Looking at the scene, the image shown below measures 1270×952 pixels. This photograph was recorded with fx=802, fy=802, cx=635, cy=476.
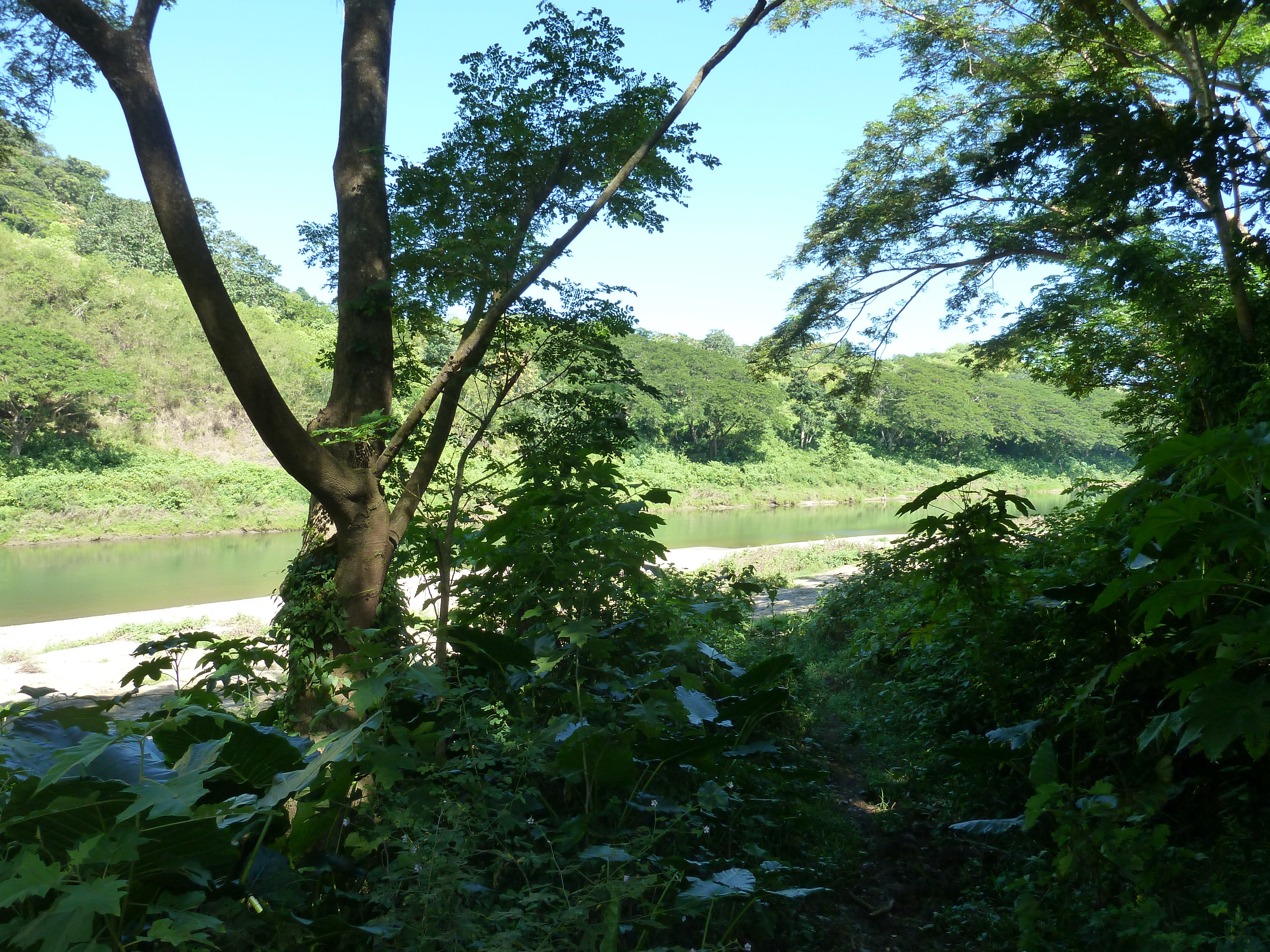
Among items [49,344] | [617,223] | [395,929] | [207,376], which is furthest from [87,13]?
[207,376]

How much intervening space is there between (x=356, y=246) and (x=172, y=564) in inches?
610

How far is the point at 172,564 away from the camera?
16797 millimetres

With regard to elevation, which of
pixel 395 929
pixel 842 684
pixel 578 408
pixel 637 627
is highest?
pixel 578 408

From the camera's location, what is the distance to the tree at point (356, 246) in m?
3.18

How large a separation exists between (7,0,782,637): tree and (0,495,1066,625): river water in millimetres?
4593

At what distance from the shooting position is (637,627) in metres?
2.51

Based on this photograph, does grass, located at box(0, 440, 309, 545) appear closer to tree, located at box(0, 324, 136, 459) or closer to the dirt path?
Result: tree, located at box(0, 324, 136, 459)

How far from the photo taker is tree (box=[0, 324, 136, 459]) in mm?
21234

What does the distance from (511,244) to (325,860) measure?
307 centimetres

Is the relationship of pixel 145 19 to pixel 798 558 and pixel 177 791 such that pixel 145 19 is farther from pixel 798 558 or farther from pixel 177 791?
pixel 798 558

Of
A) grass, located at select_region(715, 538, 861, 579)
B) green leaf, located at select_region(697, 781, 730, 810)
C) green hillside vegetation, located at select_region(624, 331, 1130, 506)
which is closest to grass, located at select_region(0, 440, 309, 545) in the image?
green hillside vegetation, located at select_region(624, 331, 1130, 506)

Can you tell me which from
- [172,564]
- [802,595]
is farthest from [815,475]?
[802,595]

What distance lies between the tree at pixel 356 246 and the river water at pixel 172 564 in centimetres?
459

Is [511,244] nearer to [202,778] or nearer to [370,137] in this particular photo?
[370,137]
